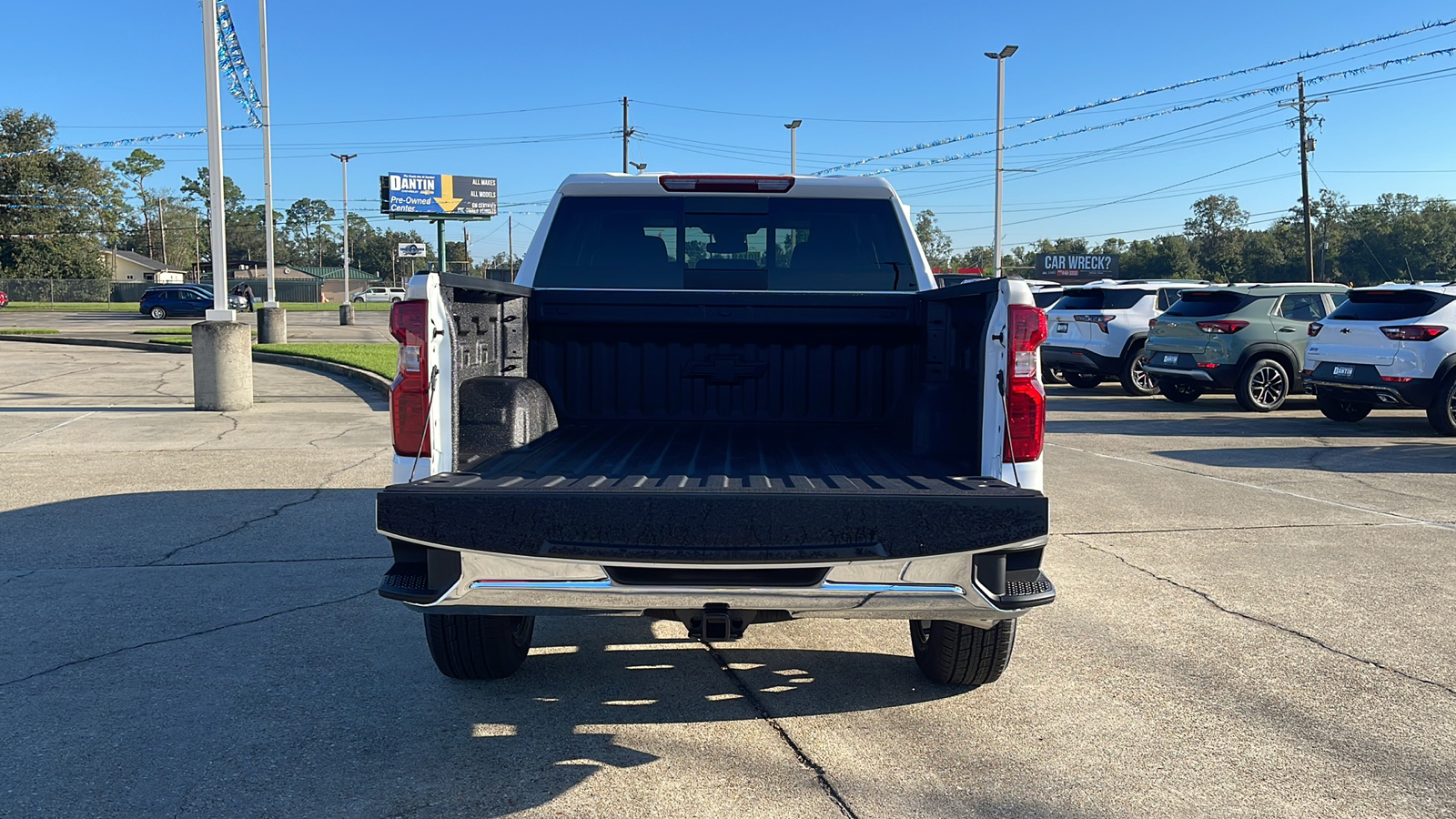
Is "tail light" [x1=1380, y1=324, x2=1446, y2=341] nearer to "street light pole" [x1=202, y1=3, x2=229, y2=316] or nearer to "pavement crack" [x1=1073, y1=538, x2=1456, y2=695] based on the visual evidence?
"pavement crack" [x1=1073, y1=538, x2=1456, y2=695]

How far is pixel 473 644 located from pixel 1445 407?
12090mm

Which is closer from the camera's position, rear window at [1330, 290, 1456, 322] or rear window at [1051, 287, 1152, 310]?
rear window at [1330, 290, 1456, 322]

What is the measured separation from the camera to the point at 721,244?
18.4 feet

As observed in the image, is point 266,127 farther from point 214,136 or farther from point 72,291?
point 72,291

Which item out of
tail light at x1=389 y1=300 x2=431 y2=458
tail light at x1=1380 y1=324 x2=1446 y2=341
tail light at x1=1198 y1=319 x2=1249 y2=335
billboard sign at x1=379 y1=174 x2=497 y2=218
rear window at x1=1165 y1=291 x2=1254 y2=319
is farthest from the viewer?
billboard sign at x1=379 y1=174 x2=497 y2=218

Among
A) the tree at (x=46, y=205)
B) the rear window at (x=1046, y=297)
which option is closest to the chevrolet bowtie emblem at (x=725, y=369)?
the rear window at (x=1046, y=297)

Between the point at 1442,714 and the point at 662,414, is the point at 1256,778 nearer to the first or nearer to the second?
the point at 1442,714

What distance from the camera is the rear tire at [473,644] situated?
4.17 m

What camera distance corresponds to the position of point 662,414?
527cm

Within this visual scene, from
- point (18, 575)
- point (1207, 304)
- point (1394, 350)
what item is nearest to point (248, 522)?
point (18, 575)

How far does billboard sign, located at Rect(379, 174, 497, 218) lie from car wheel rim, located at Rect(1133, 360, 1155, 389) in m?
51.3

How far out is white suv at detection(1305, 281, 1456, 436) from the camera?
12102mm

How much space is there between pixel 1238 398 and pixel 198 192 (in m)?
152

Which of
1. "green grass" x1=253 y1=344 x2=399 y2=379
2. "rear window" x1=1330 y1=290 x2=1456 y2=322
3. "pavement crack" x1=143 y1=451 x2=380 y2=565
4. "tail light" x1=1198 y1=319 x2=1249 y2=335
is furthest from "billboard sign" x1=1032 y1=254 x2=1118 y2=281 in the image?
"pavement crack" x1=143 y1=451 x2=380 y2=565
